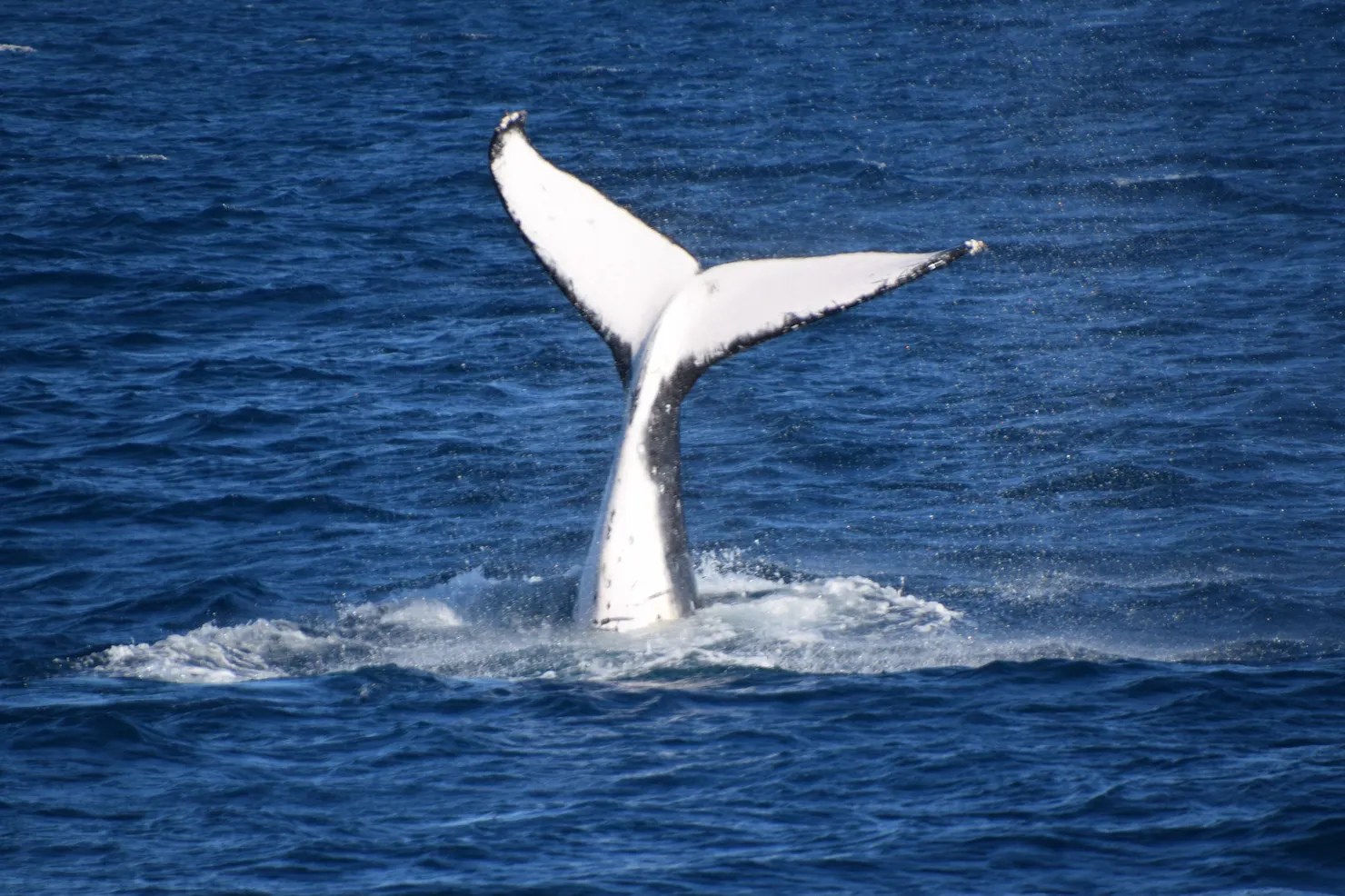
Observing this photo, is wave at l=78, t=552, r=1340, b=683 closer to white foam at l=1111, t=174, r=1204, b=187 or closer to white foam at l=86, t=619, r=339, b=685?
white foam at l=86, t=619, r=339, b=685

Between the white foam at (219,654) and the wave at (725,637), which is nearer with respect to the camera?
the wave at (725,637)

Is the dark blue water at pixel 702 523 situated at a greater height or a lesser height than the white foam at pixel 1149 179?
lesser

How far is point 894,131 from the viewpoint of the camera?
36.8 metres

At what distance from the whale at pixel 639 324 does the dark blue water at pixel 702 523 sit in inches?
19.5

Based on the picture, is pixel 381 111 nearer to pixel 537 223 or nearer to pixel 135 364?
pixel 135 364

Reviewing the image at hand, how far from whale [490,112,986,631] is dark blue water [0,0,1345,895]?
496 millimetres

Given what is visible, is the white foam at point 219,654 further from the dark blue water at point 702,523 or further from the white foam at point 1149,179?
the white foam at point 1149,179

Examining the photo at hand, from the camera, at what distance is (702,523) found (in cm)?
1650

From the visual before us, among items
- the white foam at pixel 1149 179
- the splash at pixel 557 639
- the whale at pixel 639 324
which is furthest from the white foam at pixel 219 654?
the white foam at pixel 1149 179

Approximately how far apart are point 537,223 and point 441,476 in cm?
610

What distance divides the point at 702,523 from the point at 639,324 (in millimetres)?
4411

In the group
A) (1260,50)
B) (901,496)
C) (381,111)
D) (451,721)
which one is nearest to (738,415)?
(901,496)

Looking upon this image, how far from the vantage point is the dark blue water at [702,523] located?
1018cm

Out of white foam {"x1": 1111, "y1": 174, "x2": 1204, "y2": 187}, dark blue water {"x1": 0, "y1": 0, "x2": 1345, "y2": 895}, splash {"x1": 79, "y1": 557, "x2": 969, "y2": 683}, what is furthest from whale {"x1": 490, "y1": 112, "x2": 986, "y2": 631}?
white foam {"x1": 1111, "y1": 174, "x2": 1204, "y2": 187}
